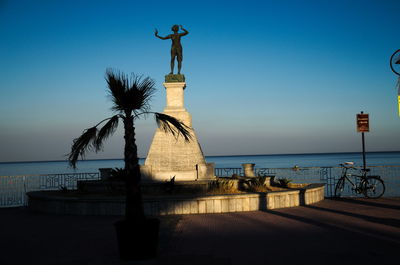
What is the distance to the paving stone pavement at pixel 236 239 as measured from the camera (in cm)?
597

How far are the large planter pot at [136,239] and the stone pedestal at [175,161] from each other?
9186mm

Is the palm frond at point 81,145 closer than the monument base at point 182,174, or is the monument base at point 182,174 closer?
the palm frond at point 81,145

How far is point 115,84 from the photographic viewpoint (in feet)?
21.4

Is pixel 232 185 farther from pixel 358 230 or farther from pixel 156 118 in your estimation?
pixel 156 118

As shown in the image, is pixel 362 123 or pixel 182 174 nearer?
pixel 362 123

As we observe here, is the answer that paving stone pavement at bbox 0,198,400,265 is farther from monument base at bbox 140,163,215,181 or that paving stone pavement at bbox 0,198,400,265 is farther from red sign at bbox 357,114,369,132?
monument base at bbox 140,163,215,181

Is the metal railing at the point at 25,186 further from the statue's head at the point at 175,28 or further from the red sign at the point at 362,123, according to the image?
the red sign at the point at 362,123

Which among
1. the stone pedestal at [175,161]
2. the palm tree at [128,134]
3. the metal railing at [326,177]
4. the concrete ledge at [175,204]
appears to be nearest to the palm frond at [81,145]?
the palm tree at [128,134]

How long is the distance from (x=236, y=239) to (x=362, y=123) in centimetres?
994

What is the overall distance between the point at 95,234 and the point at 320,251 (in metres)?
5.46

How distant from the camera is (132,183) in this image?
616 cm

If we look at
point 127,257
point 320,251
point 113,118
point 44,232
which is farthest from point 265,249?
point 44,232

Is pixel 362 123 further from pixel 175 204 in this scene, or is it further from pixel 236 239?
pixel 236 239

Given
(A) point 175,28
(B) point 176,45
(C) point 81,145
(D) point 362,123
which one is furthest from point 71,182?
(D) point 362,123
